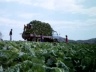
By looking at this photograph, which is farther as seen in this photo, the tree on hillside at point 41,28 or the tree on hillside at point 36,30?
the tree on hillside at point 41,28

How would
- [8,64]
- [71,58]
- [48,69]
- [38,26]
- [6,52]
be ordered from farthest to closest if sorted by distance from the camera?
[38,26], [71,58], [6,52], [8,64], [48,69]

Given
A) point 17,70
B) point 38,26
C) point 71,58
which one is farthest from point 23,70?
point 38,26

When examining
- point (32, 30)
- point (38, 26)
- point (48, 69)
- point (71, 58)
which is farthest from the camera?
point (38, 26)

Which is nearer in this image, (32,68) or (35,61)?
(32,68)

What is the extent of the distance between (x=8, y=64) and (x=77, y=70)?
7.33 ft

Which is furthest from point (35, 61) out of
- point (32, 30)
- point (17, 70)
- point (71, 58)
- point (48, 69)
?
point (32, 30)

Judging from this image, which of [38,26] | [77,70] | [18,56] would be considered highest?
[38,26]

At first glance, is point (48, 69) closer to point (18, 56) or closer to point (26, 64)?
point (26, 64)

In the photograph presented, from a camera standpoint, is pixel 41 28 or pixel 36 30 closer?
pixel 36 30

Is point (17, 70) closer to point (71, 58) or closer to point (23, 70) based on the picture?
point (23, 70)

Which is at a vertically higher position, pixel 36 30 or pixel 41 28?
pixel 41 28

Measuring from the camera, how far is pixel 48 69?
3297 mm

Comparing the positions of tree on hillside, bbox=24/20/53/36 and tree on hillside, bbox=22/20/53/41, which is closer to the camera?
tree on hillside, bbox=22/20/53/41

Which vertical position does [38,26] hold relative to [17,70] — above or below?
above
